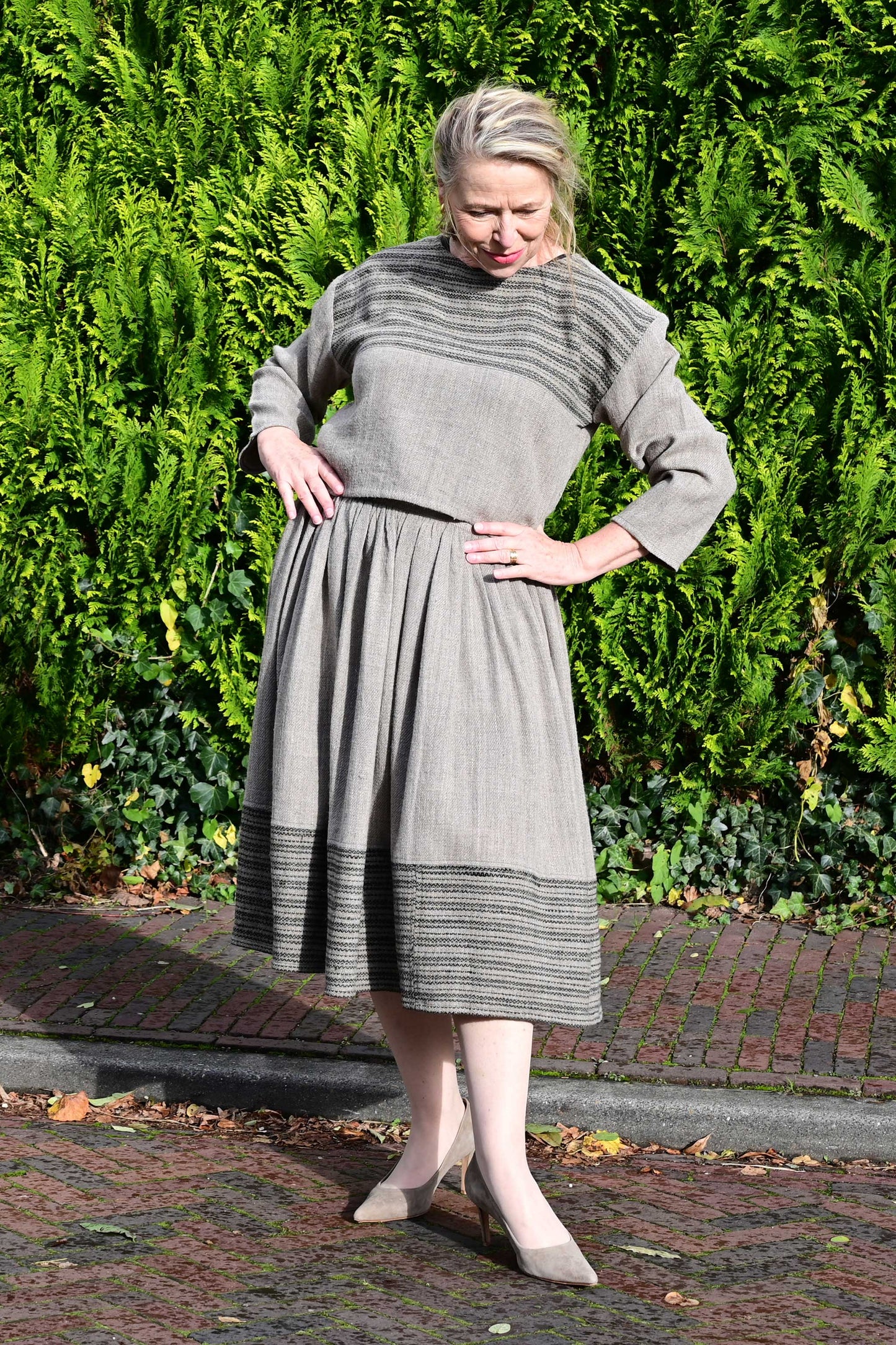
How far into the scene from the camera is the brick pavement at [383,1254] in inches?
110

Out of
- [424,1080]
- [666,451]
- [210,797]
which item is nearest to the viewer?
[666,451]

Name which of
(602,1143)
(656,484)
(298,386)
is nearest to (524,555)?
(656,484)

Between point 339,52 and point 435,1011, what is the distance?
426cm

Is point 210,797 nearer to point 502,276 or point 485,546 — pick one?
point 485,546

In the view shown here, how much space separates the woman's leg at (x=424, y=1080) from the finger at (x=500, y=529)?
3.02 ft

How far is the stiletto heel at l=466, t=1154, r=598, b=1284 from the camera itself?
2938 mm

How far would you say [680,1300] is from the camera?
2928 millimetres

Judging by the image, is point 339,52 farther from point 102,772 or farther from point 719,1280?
point 719,1280

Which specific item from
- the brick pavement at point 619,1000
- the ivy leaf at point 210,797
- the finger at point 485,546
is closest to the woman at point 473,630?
the finger at point 485,546

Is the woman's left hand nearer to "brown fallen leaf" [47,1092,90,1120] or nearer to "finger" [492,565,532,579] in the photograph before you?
"finger" [492,565,532,579]

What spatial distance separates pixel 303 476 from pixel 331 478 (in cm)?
6

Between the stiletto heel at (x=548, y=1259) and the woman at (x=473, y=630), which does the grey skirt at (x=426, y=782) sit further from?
the stiletto heel at (x=548, y=1259)

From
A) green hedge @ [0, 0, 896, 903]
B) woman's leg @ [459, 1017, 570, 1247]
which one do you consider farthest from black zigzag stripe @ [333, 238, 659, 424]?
green hedge @ [0, 0, 896, 903]

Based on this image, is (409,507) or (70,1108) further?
(70,1108)
